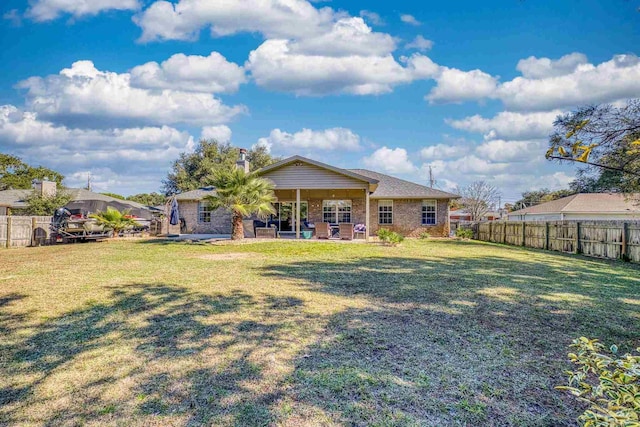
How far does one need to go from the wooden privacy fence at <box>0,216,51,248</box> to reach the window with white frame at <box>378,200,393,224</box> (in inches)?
682

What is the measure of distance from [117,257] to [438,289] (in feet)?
30.6

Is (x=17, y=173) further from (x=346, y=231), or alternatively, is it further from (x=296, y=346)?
(x=296, y=346)

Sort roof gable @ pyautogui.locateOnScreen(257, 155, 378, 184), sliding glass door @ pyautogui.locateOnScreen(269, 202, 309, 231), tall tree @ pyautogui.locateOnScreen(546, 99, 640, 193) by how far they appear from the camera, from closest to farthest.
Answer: tall tree @ pyautogui.locateOnScreen(546, 99, 640, 193)
roof gable @ pyautogui.locateOnScreen(257, 155, 378, 184)
sliding glass door @ pyautogui.locateOnScreen(269, 202, 309, 231)

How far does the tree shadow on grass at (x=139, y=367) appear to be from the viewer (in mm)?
2668

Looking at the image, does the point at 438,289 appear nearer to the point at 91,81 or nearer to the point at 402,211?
the point at 402,211

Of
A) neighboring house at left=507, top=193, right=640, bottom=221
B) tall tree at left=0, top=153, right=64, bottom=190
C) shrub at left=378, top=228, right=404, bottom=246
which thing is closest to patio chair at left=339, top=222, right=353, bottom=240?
shrub at left=378, top=228, right=404, bottom=246

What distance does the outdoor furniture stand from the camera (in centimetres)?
1888

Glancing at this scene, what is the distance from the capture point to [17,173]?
4162 cm

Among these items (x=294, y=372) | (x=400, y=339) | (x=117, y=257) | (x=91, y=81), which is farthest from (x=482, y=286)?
(x=91, y=81)

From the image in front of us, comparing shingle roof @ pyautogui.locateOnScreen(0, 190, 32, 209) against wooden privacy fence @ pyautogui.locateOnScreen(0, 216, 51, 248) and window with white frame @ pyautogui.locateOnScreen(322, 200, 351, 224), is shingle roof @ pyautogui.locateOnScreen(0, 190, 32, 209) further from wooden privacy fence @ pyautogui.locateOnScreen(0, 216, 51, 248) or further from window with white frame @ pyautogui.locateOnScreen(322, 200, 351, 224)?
window with white frame @ pyautogui.locateOnScreen(322, 200, 351, 224)

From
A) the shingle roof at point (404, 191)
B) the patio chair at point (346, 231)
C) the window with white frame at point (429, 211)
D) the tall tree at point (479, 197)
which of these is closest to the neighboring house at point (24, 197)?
the patio chair at point (346, 231)

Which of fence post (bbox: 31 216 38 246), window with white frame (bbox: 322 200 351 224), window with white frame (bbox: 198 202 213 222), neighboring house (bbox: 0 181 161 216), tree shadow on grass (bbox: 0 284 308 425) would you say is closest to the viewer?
tree shadow on grass (bbox: 0 284 308 425)

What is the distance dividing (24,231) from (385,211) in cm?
1822

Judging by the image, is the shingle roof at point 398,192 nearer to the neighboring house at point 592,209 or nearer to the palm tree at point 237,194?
the palm tree at point 237,194
